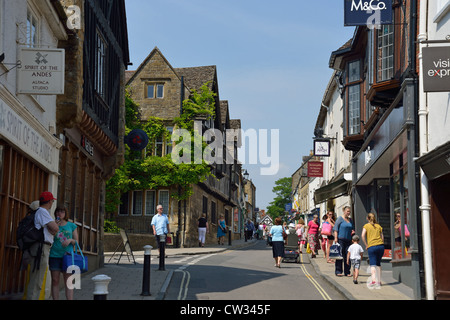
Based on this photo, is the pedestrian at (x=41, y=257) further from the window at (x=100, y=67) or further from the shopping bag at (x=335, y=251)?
the shopping bag at (x=335, y=251)

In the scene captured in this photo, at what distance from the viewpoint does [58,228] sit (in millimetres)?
9258

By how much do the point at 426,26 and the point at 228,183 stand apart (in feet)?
123

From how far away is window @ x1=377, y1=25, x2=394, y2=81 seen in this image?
16055 mm

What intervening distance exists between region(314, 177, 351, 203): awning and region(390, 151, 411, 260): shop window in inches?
310

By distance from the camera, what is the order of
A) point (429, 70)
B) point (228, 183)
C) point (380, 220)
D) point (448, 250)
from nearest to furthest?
point (429, 70) → point (448, 250) → point (380, 220) → point (228, 183)

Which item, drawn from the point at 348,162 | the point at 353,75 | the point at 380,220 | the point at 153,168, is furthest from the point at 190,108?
the point at 380,220

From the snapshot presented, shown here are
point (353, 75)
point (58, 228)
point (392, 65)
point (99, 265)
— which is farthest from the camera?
point (353, 75)

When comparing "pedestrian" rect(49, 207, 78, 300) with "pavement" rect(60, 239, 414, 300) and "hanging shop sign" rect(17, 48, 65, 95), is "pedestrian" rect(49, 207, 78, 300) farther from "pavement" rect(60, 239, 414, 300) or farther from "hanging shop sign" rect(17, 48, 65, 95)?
"hanging shop sign" rect(17, 48, 65, 95)

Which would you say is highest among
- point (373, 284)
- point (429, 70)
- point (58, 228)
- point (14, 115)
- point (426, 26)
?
point (426, 26)

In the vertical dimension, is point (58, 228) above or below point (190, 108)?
below

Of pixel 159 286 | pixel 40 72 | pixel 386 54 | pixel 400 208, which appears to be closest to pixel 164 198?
pixel 386 54

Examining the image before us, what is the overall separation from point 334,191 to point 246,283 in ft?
40.6

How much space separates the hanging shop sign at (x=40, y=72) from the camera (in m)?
9.99

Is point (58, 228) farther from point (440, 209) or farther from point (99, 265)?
point (99, 265)
